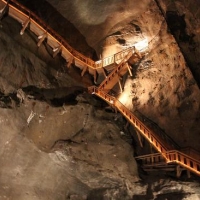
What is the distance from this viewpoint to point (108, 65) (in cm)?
2200

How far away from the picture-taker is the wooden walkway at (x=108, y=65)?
43.2 ft

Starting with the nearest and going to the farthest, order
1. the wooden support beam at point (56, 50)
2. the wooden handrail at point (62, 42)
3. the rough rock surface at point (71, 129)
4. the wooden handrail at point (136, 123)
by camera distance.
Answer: the wooden handrail at point (136, 123) < the rough rock surface at point (71, 129) < the wooden handrail at point (62, 42) < the wooden support beam at point (56, 50)

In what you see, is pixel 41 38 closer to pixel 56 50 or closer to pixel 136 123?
pixel 56 50

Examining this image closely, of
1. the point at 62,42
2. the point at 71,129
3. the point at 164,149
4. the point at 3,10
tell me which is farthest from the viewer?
the point at 62,42

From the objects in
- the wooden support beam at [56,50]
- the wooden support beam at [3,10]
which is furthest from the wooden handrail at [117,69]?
the wooden support beam at [3,10]

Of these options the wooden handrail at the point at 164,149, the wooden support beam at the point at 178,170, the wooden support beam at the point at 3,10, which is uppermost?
the wooden support beam at the point at 3,10

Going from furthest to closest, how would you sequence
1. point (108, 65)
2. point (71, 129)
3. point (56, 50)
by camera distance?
point (108, 65) → point (56, 50) → point (71, 129)

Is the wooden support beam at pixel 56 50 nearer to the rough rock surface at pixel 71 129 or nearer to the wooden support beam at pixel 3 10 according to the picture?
the rough rock surface at pixel 71 129

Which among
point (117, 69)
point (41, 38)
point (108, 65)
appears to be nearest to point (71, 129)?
point (117, 69)

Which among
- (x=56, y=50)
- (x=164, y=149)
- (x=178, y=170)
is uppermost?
(x=56, y=50)

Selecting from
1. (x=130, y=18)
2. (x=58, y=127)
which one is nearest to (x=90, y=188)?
(x=58, y=127)

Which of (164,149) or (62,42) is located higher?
(62,42)

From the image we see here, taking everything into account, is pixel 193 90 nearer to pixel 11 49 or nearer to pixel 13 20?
pixel 11 49

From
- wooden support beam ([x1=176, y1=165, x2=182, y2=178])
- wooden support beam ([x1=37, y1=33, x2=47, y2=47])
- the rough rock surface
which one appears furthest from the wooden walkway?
the rough rock surface
